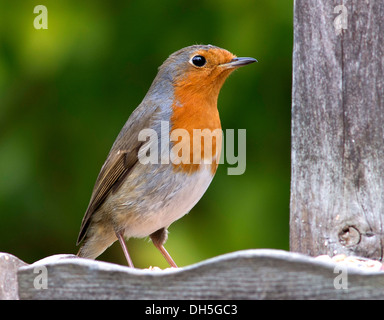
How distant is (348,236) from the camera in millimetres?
3533

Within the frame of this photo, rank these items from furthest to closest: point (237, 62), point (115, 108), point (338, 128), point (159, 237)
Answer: point (115, 108) < point (159, 237) < point (237, 62) < point (338, 128)

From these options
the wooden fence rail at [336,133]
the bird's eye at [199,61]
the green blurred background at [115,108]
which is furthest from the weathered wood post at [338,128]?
the green blurred background at [115,108]

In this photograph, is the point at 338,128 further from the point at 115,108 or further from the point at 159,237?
the point at 115,108

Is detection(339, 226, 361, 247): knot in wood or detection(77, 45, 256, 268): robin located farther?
detection(77, 45, 256, 268): robin

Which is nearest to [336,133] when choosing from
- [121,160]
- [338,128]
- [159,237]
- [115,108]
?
[338,128]

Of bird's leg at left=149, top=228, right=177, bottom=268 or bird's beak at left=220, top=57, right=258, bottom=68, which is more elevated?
bird's beak at left=220, top=57, right=258, bottom=68

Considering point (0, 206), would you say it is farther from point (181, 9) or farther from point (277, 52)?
point (277, 52)

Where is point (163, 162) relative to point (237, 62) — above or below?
below

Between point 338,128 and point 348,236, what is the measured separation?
512 mm

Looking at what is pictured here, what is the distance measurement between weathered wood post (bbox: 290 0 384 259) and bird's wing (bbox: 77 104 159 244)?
1.30 metres

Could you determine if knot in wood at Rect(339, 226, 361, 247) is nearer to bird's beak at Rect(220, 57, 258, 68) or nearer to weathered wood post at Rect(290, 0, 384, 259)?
weathered wood post at Rect(290, 0, 384, 259)

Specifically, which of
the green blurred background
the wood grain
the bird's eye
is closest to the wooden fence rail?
the wood grain

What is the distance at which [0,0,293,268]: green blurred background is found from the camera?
16.5 feet

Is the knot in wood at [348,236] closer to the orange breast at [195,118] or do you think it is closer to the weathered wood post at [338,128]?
the weathered wood post at [338,128]
